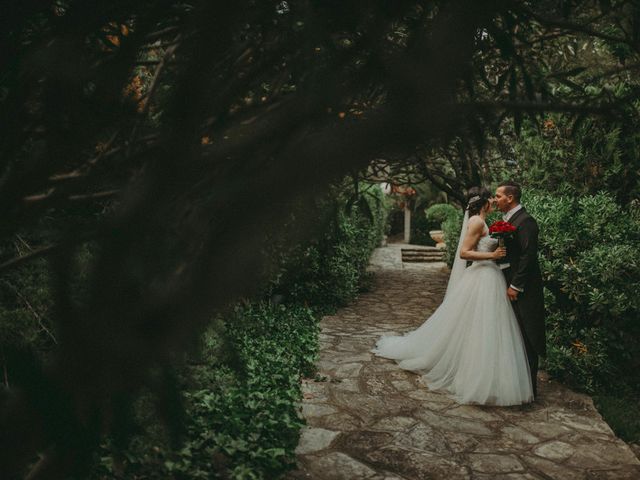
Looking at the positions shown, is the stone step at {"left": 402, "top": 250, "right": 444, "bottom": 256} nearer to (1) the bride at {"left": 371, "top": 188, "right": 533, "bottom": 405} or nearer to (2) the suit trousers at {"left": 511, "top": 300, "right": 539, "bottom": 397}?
(1) the bride at {"left": 371, "top": 188, "right": 533, "bottom": 405}

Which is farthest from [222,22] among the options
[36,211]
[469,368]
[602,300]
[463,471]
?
[602,300]

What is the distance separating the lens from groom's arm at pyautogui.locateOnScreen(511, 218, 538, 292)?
16.1 ft

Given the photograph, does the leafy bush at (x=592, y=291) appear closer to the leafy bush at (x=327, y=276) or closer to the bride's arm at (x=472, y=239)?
the bride's arm at (x=472, y=239)

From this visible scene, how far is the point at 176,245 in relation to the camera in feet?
3.37

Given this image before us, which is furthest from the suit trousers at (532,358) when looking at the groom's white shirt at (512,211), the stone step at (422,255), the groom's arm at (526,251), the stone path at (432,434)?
the stone step at (422,255)

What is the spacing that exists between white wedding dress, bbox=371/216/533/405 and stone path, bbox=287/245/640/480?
0.54 ft

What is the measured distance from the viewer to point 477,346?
5.22 m

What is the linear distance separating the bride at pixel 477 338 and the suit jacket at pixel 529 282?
23 cm

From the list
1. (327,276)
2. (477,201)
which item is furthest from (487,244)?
(327,276)

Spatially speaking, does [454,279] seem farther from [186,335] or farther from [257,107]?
[186,335]

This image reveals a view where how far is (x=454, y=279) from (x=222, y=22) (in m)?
5.71

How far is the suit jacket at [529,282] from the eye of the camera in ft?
16.1

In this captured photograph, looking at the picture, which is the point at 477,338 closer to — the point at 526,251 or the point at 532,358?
the point at 532,358

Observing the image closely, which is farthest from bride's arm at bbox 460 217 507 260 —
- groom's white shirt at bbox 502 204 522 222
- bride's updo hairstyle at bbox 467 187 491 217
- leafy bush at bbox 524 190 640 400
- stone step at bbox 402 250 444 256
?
stone step at bbox 402 250 444 256
